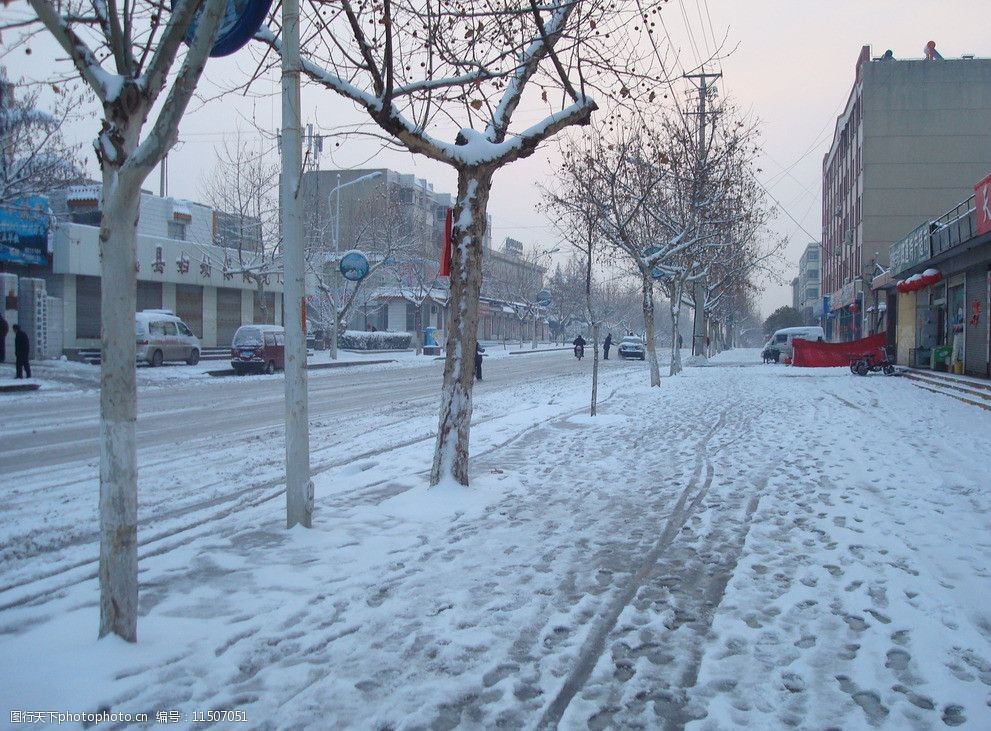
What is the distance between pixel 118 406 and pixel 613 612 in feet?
9.66

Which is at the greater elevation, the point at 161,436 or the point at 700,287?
the point at 700,287

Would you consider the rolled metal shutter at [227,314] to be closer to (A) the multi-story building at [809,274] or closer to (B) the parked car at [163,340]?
(B) the parked car at [163,340]

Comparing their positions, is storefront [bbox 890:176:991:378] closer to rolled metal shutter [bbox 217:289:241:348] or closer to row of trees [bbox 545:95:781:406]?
row of trees [bbox 545:95:781:406]

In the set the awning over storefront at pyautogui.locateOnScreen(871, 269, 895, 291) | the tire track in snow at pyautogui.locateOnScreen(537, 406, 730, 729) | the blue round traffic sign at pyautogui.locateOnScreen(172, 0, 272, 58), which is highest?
the awning over storefront at pyautogui.locateOnScreen(871, 269, 895, 291)

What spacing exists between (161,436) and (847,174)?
52546 mm

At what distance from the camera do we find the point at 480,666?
3.90 meters

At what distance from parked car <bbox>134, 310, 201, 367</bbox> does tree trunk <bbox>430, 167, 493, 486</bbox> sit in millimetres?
23767

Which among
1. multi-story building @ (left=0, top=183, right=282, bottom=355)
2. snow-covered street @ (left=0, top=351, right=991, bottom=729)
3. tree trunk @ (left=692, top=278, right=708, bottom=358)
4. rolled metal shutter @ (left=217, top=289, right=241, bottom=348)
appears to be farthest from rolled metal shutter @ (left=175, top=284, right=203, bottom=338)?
snow-covered street @ (left=0, top=351, right=991, bottom=729)

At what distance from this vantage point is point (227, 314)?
45094mm

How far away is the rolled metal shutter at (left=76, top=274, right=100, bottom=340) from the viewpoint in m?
34.6

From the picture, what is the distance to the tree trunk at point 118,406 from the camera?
149 inches

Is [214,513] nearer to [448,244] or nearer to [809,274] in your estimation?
[448,244]

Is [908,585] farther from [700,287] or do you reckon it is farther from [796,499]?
[700,287]

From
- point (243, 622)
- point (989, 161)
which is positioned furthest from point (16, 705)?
point (989, 161)
